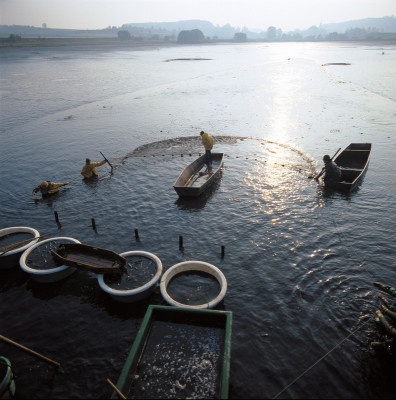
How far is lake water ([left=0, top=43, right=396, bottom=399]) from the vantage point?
9.75 meters

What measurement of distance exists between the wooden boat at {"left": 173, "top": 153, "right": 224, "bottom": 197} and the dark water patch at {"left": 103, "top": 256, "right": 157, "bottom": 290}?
7421 millimetres

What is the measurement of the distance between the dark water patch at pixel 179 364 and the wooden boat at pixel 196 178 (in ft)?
35.5

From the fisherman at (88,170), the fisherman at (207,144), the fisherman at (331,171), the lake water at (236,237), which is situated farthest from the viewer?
the fisherman at (207,144)

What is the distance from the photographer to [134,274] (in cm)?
1261

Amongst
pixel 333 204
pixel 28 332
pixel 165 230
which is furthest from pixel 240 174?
pixel 28 332

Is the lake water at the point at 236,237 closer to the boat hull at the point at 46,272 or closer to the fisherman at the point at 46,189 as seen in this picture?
the boat hull at the point at 46,272

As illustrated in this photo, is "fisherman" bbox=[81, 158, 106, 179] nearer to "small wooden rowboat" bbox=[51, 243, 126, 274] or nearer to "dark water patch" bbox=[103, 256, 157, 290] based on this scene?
"small wooden rowboat" bbox=[51, 243, 126, 274]

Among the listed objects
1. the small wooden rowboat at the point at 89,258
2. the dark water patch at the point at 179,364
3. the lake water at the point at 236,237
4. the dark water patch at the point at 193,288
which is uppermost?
the small wooden rowboat at the point at 89,258

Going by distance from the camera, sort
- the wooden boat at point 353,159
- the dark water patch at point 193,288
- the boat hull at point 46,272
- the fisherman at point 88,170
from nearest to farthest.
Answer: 1. the dark water patch at point 193,288
2. the boat hull at point 46,272
3. the wooden boat at point 353,159
4. the fisherman at point 88,170

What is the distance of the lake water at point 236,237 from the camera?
32.0 feet

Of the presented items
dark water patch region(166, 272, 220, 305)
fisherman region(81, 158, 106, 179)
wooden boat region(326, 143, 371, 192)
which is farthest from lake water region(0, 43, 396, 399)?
wooden boat region(326, 143, 371, 192)

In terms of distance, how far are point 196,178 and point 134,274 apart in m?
12.1

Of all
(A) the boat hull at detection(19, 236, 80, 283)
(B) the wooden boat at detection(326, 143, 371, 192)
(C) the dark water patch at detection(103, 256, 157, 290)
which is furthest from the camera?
(B) the wooden boat at detection(326, 143, 371, 192)

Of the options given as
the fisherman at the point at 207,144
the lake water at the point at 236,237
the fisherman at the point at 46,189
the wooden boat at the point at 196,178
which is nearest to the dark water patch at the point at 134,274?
the lake water at the point at 236,237
